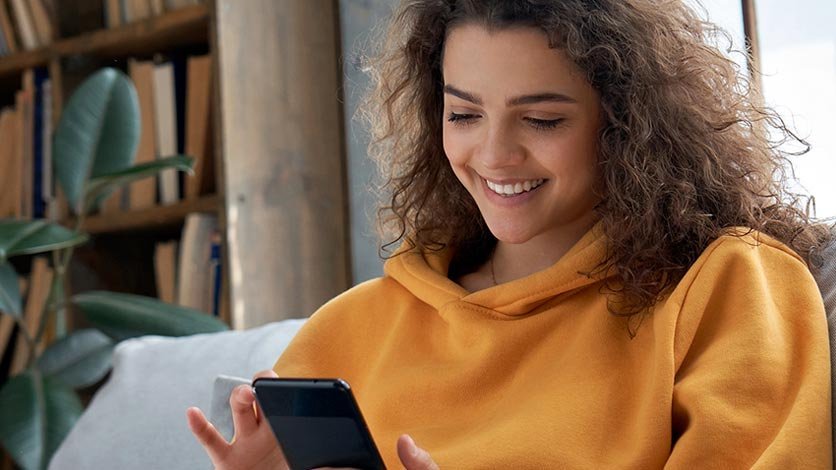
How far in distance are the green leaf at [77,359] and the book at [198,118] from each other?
0.40 metres

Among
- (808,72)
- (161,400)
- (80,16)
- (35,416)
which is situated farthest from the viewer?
(80,16)

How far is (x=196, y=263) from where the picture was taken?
2.54m

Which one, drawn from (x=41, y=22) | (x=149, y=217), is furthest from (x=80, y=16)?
(x=149, y=217)

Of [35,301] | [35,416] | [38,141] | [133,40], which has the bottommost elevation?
[35,416]

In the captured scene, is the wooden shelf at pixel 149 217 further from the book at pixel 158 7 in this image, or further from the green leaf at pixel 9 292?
the book at pixel 158 7

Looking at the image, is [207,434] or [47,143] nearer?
[207,434]

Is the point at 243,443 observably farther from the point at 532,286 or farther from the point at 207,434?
the point at 532,286

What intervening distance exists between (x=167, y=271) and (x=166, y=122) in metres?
0.36

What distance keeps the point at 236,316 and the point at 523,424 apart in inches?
53.2

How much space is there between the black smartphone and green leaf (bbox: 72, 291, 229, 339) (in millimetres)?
1226

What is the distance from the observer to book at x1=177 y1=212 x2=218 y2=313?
251 cm

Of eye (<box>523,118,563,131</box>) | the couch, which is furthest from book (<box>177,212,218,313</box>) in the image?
eye (<box>523,118,563,131</box>)

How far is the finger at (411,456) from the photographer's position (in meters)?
0.99

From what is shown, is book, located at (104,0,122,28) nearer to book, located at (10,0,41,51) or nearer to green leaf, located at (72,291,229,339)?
book, located at (10,0,41,51)
